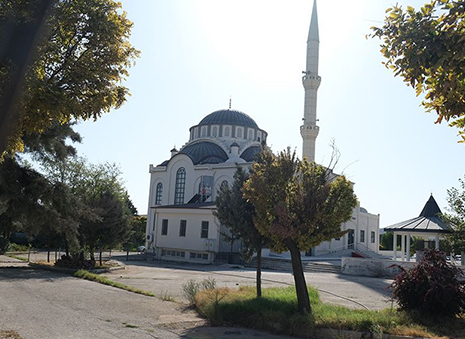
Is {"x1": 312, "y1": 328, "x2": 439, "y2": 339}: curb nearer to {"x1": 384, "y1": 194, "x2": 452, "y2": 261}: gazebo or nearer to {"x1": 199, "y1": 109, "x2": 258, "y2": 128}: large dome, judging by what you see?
{"x1": 384, "y1": 194, "x2": 452, "y2": 261}: gazebo

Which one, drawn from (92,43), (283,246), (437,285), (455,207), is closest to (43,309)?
(283,246)

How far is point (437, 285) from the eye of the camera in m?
10.9

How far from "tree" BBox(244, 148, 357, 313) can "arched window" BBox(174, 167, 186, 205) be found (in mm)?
36250

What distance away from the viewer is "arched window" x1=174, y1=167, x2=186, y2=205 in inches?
1895

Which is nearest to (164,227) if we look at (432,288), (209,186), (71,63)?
(209,186)

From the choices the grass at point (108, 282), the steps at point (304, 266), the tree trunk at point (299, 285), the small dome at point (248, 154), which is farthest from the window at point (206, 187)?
the tree trunk at point (299, 285)

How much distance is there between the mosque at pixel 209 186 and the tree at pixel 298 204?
19188mm

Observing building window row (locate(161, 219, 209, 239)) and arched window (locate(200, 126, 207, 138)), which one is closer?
building window row (locate(161, 219, 209, 239))

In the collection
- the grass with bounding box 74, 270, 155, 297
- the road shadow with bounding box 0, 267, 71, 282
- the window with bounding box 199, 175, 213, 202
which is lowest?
the road shadow with bounding box 0, 267, 71, 282

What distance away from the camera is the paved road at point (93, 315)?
9.61 metres

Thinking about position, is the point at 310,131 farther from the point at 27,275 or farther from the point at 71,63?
the point at 71,63

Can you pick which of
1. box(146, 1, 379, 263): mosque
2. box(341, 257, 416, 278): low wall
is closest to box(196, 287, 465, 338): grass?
box(341, 257, 416, 278): low wall

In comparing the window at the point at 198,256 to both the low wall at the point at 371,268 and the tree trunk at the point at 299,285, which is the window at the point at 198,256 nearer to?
the low wall at the point at 371,268

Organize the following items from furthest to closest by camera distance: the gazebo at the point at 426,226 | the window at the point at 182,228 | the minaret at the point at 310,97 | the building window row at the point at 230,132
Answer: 1. the building window row at the point at 230,132
2. the minaret at the point at 310,97
3. the window at the point at 182,228
4. the gazebo at the point at 426,226
